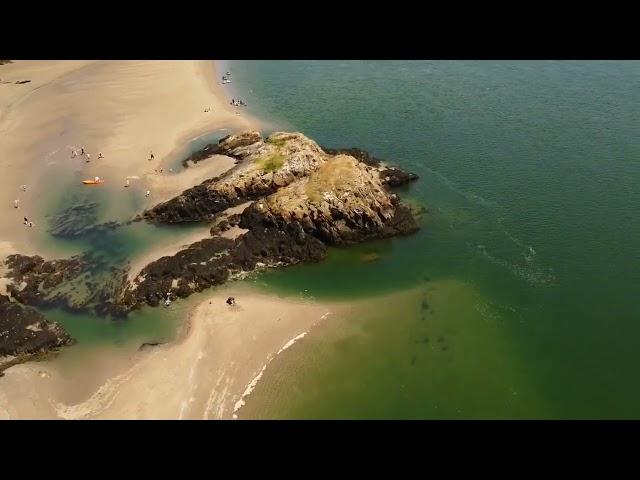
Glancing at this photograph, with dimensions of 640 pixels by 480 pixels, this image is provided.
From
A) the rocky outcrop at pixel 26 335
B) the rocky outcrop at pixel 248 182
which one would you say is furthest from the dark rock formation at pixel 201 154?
the rocky outcrop at pixel 26 335

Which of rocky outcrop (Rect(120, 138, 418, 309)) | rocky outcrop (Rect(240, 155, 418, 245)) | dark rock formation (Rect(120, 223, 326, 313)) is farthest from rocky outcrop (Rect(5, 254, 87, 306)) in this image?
rocky outcrop (Rect(240, 155, 418, 245))

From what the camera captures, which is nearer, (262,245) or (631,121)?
(262,245)

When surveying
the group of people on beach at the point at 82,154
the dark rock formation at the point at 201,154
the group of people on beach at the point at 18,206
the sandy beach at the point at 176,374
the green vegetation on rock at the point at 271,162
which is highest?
the green vegetation on rock at the point at 271,162

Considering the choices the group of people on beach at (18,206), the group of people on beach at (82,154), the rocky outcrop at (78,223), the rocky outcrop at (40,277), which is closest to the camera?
the rocky outcrop at (40,277)

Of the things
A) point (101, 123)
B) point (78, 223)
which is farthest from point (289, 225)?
point (101, 123)

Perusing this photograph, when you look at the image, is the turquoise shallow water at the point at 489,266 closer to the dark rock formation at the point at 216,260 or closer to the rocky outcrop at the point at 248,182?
the dark rock formation at the point at 216,260

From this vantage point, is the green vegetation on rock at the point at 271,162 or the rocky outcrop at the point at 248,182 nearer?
the rocky outcrop at the point at 248,182

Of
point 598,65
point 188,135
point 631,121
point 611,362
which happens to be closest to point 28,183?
point 188,135

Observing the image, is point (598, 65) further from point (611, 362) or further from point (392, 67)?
point (611, 362)

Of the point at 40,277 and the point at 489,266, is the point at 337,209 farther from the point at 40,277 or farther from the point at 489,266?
the point at 40,277
